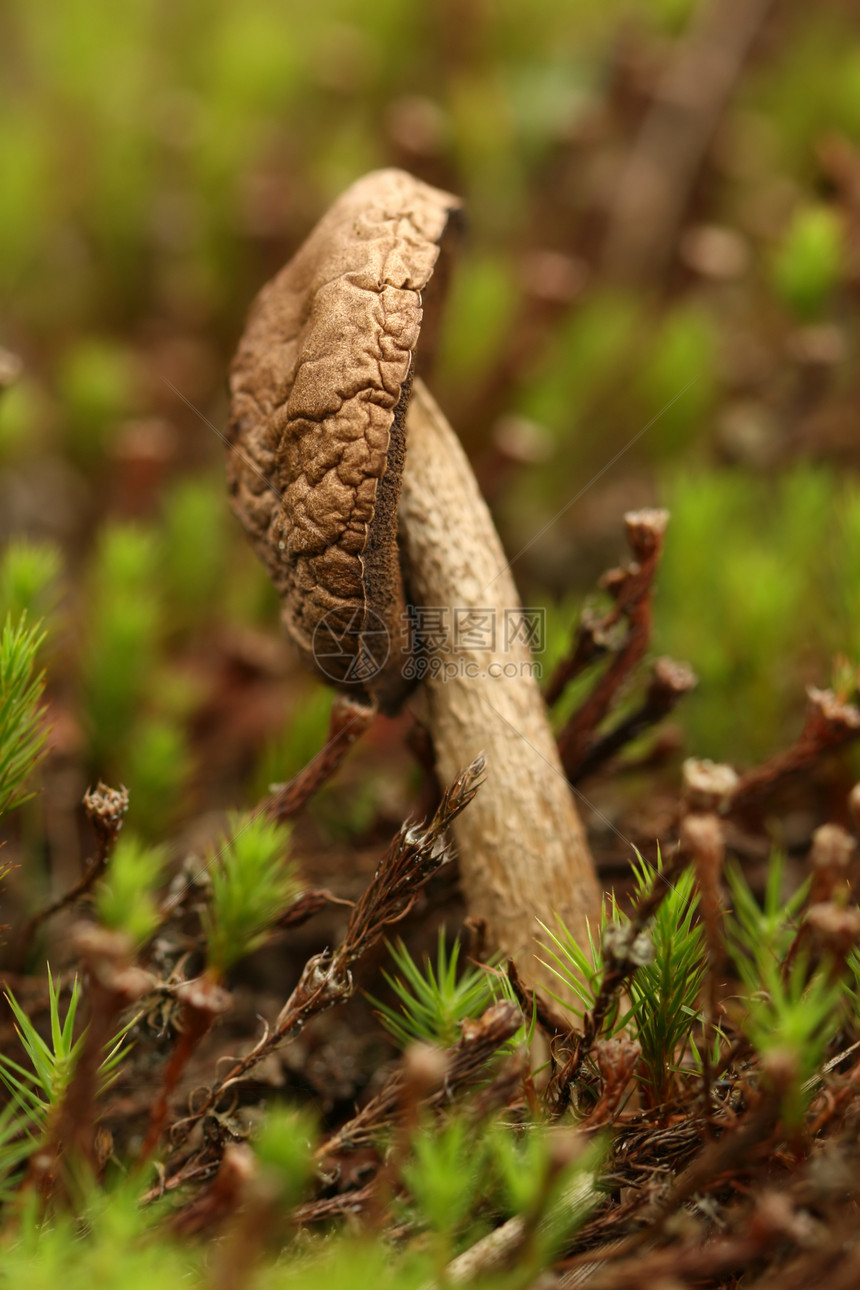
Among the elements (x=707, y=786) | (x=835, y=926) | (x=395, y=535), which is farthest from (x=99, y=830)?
(x=835, y=926)

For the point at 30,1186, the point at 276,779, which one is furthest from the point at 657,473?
the point at 30,1186

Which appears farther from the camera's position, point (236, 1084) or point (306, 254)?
point (306, 254)

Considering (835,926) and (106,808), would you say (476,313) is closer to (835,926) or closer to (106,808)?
(106,808)

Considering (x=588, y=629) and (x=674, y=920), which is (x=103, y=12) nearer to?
(x=588, y=629)

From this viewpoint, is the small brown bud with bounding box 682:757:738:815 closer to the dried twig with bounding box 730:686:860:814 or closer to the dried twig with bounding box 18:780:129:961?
the dried twig with bounding box 730:686:860:814

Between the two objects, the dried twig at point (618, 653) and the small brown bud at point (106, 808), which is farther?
the dried twig at point (618, 653)

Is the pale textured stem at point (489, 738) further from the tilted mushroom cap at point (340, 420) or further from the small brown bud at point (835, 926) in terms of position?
the small brown bud at point (835, 926)

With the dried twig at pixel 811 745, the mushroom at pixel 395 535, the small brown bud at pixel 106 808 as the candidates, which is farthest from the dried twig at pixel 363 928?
the dried twig at pixel 811 745
